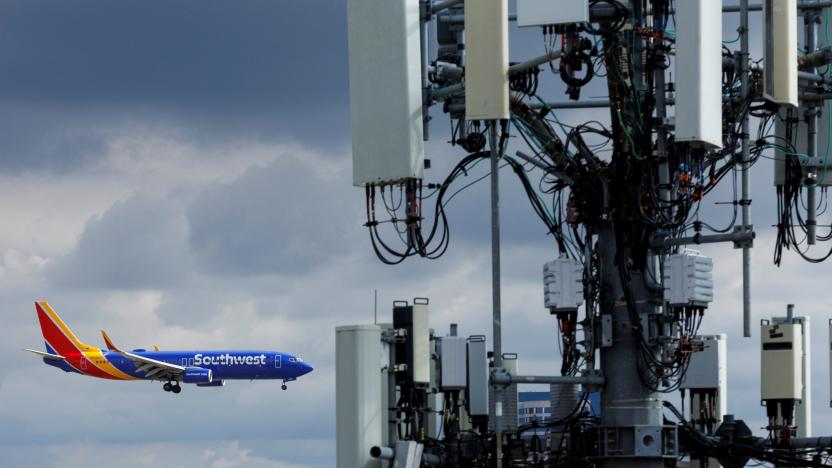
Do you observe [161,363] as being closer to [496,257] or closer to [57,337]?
[57,337]

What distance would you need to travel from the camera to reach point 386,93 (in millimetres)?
27109

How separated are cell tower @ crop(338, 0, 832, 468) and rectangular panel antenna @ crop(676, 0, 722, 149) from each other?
29 millimetres

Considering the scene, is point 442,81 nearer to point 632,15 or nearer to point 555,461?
point 632,15

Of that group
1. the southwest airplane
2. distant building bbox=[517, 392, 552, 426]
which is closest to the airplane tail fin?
the southwest airplane

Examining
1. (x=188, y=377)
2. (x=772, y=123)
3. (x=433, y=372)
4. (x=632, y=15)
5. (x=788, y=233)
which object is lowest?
(x=188, y=377)

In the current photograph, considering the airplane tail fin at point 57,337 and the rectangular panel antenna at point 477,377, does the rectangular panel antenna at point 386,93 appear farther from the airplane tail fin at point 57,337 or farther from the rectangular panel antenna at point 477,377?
the airplane tail fin at point 57,337

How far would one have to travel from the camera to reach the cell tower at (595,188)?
2595 centimetres

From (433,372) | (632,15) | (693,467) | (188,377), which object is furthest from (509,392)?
(188,377)

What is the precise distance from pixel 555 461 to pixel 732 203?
18.7ft

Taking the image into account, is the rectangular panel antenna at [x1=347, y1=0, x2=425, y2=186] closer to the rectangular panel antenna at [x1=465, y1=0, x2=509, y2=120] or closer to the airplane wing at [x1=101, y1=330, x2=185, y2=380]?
the rectangular panel antenna at [x1=465, y1=0, x2=509, y2=120]

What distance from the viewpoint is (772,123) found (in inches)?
1163

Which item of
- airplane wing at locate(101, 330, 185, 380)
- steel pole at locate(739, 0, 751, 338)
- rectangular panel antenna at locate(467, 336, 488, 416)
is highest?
steel pole at locate(739, 0, 751, 338)

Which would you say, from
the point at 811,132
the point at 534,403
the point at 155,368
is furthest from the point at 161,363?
the point at 811,132

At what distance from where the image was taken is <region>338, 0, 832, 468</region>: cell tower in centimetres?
2595
